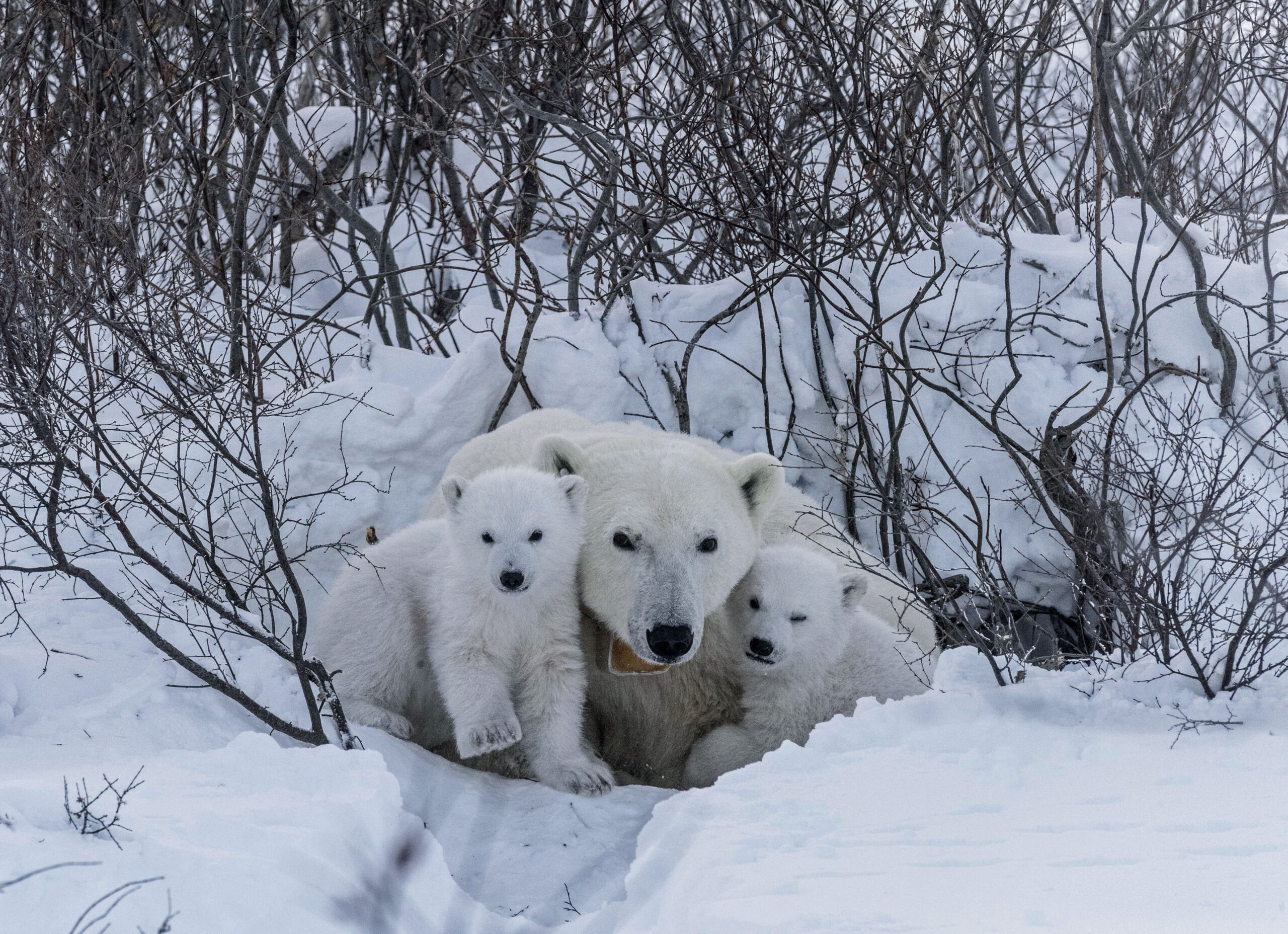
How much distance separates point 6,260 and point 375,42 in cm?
311

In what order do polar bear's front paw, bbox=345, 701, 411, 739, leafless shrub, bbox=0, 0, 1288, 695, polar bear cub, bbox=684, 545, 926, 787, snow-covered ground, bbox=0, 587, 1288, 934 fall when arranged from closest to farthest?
snow-covered ground, bbox=0, 587, 1288, 934, polar bear's front paw, bbox=345, 701, 411, 739, polar bear cub, bbox=684, 545, 926, 787, leafless shrub, bbox=0, 0, 1288, 695

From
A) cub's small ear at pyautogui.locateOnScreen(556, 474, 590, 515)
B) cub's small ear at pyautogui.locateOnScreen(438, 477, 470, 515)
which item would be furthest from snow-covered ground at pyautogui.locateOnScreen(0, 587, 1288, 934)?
cub's small ear at pyautogui.locateOnScreen(556, 474, 590, 515)

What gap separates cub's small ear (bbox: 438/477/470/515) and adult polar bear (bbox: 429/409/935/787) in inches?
14.9

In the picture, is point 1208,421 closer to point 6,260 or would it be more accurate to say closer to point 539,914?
point 539,914

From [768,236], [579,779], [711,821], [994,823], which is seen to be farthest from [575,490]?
[768,236]

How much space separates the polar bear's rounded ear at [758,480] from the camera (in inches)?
127

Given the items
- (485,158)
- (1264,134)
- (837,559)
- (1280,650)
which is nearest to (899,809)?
(1280,650)

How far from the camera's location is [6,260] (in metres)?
3.11

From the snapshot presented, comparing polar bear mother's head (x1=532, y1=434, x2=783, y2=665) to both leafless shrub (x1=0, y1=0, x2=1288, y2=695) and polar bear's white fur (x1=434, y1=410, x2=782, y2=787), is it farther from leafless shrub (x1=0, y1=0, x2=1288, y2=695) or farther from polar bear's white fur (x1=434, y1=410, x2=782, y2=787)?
leafless shrub (x1=0, y1=0, x2=1288, y2=695)

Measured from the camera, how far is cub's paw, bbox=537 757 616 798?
2.91 m

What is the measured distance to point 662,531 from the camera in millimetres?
2973

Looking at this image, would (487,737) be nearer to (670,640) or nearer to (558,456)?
(670,640)

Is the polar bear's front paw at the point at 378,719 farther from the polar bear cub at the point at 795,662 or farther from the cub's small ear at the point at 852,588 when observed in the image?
the cub's small ear at the point at 852,588

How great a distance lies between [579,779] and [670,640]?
49cm
